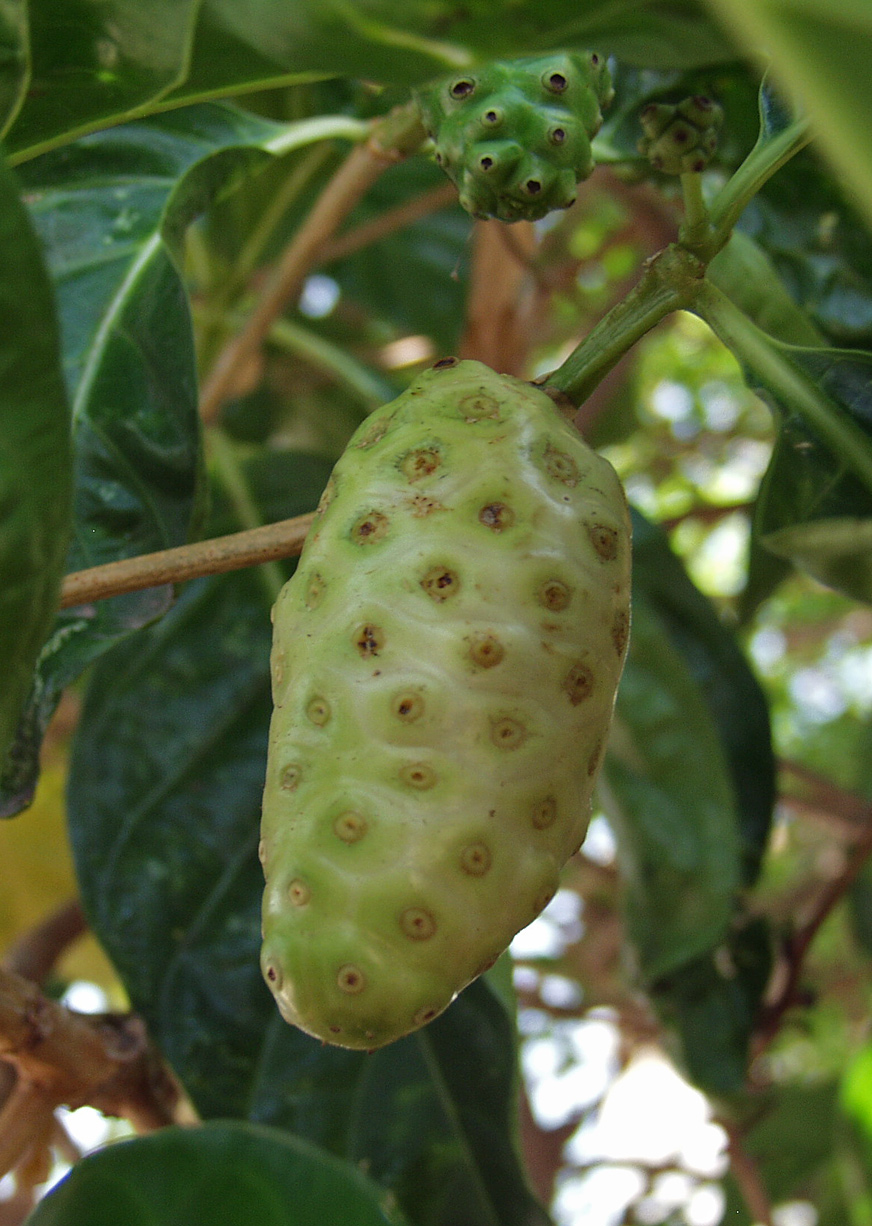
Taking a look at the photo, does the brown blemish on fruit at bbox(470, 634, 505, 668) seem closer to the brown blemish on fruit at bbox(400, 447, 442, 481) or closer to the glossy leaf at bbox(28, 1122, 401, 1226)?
the brown blemish on fruit at bbox(400, 447, 442, 481)

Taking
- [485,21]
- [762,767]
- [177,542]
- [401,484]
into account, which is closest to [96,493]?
[177,542]

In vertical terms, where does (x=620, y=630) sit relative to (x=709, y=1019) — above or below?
above

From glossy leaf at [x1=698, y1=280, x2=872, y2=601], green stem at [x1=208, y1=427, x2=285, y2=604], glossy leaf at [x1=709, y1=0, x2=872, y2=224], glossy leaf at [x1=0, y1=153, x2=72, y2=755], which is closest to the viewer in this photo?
glossy leaf at [x1=709, y1=0, x2=872, y2=224]

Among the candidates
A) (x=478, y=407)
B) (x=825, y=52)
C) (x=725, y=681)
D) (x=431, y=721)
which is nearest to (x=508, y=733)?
(x=431, y=721)

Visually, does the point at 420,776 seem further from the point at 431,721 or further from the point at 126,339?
the point at 126,339

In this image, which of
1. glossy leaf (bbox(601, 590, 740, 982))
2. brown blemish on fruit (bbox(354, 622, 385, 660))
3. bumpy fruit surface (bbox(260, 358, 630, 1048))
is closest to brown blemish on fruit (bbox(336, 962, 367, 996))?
bumpy fruit surface (bbox(260, 358, 630, 1048))

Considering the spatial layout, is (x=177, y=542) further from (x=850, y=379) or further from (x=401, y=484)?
(x=850, y=379)
